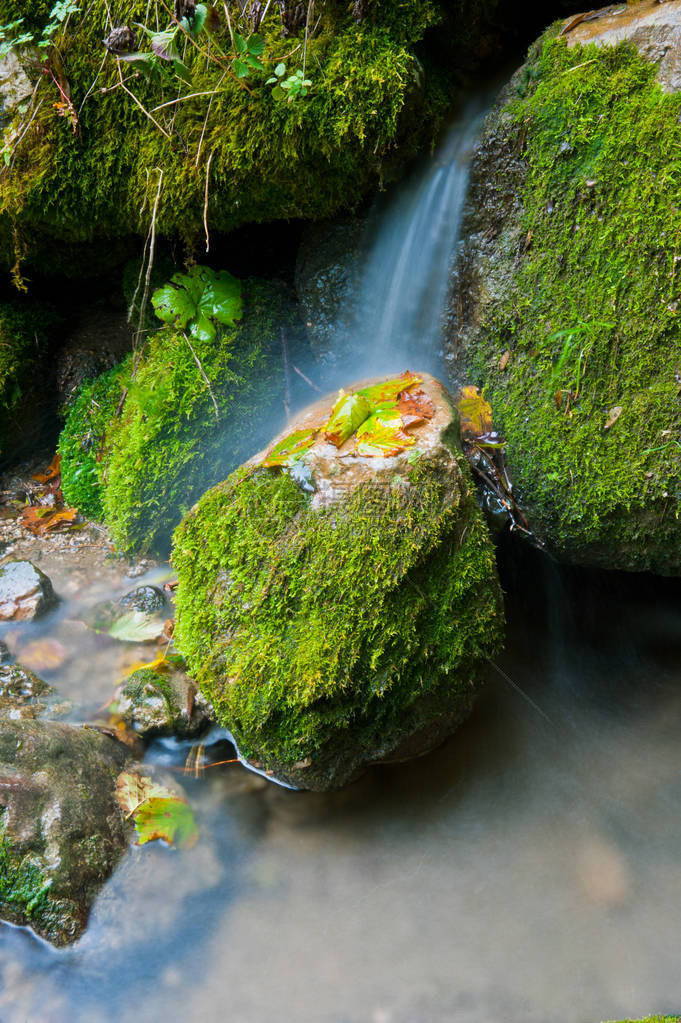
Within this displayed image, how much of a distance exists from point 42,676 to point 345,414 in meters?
2.08

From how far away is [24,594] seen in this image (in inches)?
143

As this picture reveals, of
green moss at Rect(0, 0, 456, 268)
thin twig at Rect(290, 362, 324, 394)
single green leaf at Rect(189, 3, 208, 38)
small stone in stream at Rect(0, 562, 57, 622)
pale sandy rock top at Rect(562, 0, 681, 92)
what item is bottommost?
small stone in stream at Rect(0, 562, 57, 622)

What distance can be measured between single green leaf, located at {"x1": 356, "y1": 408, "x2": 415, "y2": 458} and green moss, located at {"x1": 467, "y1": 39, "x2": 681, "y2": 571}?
A: 66 centimetres

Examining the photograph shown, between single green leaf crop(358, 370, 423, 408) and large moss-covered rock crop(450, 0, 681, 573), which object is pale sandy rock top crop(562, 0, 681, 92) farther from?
single green leaf crop(358, 370, 423, 408)

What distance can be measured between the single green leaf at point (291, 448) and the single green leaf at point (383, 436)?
24 cm

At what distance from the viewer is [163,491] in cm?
372

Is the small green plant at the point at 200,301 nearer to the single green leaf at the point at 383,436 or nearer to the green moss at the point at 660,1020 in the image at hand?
the single green leaf at the point at 383,436

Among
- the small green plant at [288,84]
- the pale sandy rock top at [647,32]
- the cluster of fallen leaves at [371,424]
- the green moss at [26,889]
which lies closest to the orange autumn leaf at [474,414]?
the cluster of fallen leaves at [371,424]

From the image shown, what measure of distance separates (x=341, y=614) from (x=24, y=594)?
80.8 inches

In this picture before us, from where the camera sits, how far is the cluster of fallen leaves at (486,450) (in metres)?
3.20

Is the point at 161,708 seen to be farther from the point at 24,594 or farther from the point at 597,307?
the point at 597,307

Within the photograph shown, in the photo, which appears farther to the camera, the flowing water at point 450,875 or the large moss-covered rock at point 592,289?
the large moss-covered rock at point 592,289

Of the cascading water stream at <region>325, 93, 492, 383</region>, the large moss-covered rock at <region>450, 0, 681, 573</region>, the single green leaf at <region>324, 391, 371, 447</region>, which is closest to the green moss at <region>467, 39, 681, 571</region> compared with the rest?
the large moss-covered rock at <region>450, 0, 681, 573</region>

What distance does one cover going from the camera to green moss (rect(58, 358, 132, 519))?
Result: 4141 millimetres
